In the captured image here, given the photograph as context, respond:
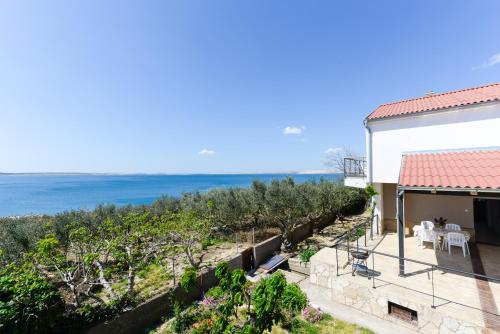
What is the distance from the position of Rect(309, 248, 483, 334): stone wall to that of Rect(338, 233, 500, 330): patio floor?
151 millimetres

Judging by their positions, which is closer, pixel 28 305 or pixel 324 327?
pixel 28 305

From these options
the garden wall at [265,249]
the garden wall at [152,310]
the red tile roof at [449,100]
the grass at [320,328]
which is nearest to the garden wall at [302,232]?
the garden wall at [265,249]

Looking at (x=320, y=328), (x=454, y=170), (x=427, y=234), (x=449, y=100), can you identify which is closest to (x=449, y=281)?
(x=427, y=234)

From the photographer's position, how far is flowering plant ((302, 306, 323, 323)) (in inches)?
297

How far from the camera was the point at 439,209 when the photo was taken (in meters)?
11.9

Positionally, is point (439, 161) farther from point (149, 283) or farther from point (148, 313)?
point (149, 283)

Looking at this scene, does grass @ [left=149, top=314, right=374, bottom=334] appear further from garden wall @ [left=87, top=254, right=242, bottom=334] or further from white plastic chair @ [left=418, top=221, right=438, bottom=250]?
white plastic chair @ [left=418, top=221, right=438, bottom=250]

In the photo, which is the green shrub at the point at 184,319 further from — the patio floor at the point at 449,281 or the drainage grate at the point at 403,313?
the drainage grate at the point at 403,313

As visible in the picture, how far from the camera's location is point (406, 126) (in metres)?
12.2

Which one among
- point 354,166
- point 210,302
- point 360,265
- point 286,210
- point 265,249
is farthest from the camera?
point 286,210

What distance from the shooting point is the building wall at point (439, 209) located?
37.1 ft

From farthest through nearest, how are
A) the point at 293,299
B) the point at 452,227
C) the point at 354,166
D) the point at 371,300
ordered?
the point at 354,166 < the point at 452,227 < the point at 371,300 < the point at 293,299

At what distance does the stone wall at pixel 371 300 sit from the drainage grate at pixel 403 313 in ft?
0.42

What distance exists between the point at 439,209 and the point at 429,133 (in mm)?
4088
